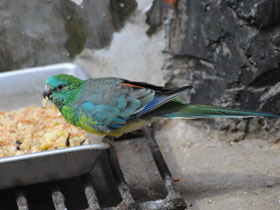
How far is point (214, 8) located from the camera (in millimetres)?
2859

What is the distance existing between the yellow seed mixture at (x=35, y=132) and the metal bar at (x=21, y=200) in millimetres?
239

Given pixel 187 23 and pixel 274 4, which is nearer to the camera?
pixel 274 4

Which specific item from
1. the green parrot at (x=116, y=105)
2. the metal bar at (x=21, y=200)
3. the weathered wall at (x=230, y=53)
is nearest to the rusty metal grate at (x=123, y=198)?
the metal bar at (x=21, y=200)

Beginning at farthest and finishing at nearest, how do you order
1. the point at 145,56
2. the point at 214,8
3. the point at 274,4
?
the point at 145,56, the point at 214,8, the point at 274,4

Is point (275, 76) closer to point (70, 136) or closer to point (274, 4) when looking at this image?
point (274, 4)

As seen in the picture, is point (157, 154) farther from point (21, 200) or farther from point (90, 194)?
point (21, 200)

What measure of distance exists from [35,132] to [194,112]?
1.09 meters

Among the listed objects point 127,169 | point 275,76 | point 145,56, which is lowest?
point 127,169

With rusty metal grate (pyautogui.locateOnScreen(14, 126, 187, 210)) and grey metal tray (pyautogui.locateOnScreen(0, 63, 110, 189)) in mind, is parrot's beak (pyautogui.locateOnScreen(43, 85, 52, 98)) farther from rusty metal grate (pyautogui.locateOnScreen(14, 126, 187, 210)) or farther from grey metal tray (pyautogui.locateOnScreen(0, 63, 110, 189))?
rusty metal grate (pyautogui.locateOnScreen(14, 126, 187, 210))

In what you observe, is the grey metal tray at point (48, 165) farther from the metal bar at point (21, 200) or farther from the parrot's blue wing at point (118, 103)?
the parrot's blue wing at point (118, 103)

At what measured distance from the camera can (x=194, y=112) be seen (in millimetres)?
2447

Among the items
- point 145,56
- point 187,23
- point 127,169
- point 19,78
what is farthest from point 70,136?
point 187,23

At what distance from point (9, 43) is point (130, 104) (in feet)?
4.23

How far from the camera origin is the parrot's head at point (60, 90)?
Answer: 2.49 meters
